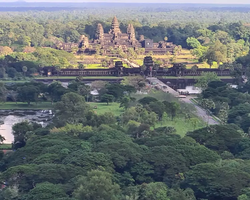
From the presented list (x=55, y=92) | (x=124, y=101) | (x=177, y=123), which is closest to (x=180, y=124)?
(x=177, y=123)

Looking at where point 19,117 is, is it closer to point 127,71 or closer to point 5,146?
point 5,146

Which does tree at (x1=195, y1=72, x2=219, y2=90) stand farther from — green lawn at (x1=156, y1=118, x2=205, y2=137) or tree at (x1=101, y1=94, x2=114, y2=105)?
green lawn at (x1=156, y1=118, x2=205, y2=137)

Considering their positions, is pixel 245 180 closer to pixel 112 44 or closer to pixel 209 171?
pixel 209 171

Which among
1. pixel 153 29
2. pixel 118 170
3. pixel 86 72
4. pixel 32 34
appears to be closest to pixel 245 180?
pixel 118 170

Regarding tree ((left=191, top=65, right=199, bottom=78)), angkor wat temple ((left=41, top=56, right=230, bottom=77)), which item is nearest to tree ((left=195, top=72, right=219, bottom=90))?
tree ((left=191, top=65, right=199, bottom=78))

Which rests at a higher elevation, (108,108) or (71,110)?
(71,110)
